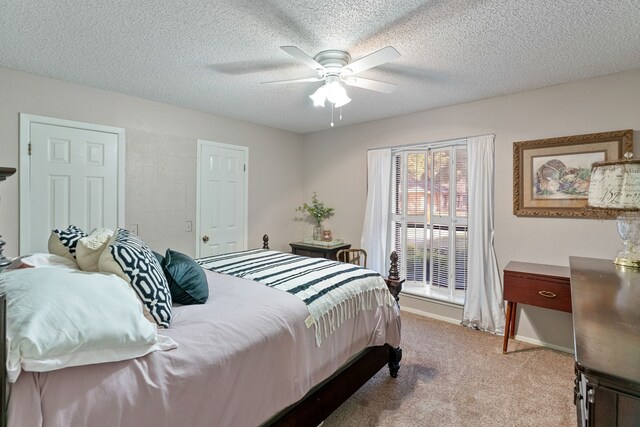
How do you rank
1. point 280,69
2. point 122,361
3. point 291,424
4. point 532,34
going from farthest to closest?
point 280,69 < point 532,34 < point 291,424 < point 122,361

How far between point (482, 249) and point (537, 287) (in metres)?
0.71

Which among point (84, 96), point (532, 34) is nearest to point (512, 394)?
point (532, 34)

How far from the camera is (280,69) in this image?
2.52 meters

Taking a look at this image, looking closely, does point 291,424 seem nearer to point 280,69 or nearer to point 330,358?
point 330,358

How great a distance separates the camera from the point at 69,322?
0.95 meters

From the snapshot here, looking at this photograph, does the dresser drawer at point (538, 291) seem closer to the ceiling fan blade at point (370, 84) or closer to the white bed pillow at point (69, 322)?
the ceiling fan blade at point (370, 84)

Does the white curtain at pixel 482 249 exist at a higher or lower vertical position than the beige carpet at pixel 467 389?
higher

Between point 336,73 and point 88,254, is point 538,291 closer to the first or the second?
point 336,73

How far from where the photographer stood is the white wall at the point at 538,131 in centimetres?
263

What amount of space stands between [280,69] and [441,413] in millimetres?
2751

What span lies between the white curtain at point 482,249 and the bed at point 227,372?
1.59m

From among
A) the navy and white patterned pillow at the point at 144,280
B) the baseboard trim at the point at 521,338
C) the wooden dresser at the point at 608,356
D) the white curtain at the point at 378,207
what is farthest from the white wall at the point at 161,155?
the wooden dresser at the point at 608,356

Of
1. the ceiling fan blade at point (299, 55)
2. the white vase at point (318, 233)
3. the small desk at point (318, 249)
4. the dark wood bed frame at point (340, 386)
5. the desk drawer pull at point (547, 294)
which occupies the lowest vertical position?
the dark wood bed frame at point (340, 386)

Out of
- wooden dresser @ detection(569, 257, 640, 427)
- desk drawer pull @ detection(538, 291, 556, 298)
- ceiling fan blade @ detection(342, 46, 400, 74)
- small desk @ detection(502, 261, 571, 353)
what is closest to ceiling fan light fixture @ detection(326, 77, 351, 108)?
ceiling fan blade @ detection(342, 46, 400, 74)
